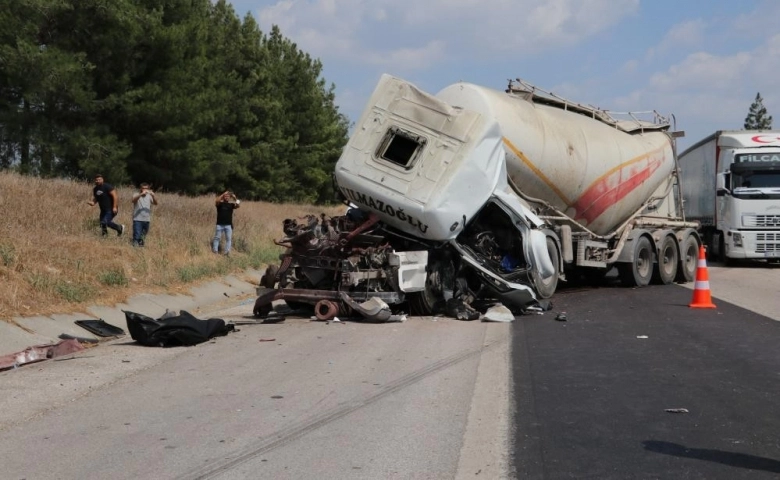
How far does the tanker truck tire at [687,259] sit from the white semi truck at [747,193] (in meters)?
3.19

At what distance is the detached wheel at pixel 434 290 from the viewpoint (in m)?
12.3

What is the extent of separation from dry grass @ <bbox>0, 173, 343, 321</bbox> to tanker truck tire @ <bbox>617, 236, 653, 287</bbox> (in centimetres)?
843

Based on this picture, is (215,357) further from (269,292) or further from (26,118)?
(26,118)

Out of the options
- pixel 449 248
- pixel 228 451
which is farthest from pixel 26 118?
pixel 228 451

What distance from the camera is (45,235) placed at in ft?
47.6

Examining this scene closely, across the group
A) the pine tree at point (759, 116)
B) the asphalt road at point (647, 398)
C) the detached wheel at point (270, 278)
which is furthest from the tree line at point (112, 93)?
the pine tree at point (759, 116)

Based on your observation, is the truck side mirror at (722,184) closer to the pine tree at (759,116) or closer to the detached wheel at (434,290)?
the detached wheel at (434,290)

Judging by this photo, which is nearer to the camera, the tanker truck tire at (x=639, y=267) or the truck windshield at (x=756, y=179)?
the tanker truck tire at (x=639, y=267)

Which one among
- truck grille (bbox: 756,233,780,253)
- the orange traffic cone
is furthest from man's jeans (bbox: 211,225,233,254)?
truck grille (bbox: 756,233,780,253)

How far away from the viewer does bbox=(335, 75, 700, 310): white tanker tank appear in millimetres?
11836

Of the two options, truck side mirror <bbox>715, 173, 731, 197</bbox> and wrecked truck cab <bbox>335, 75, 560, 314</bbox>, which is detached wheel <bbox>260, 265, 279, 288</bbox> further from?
truck side mirror <bbox>715, 173, 731, 197</bbox>

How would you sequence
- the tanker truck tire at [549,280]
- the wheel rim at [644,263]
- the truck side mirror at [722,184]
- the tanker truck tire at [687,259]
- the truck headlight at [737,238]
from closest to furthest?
the tanker truck tire at [549,280], the wheel rim at [644,263], the tanker truck tire at [687,259], the truck headlight at [737,238], the truck side mirror at [722,184]

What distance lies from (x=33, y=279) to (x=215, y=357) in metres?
3.98

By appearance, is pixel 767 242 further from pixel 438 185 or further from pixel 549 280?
pixel 438 185
